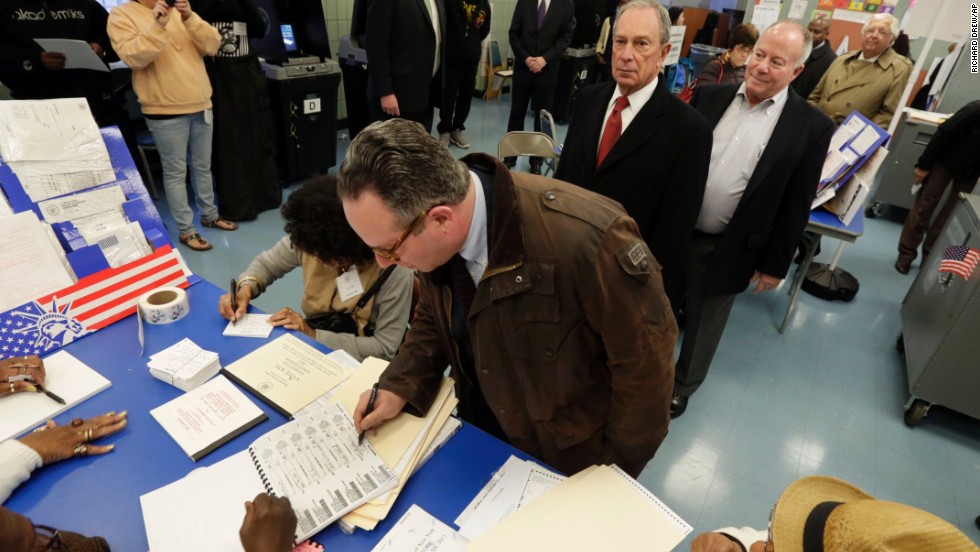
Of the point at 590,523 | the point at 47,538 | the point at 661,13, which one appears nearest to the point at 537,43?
the point at 661,13

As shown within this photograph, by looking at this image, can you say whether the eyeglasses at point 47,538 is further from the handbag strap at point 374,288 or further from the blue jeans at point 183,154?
the blue jeans at point 183,154

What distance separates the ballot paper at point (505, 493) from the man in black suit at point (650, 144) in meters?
1.33

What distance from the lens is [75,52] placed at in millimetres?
3301

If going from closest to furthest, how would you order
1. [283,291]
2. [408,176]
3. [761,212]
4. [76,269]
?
[408,176], [76,269], [761,212], [283,291]

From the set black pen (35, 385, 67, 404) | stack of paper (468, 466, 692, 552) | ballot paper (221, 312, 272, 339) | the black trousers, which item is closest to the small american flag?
stack of paper (468, 466, 692, 552)

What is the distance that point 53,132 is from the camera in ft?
5.74

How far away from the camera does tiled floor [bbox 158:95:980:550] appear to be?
90.6 inches

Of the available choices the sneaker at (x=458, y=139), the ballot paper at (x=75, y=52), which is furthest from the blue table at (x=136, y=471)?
the sneaker at (x=458, y=139)

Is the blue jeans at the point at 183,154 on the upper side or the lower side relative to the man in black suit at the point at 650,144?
lower

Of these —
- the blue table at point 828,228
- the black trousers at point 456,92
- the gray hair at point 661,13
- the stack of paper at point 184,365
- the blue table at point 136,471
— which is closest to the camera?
the blue table at point 136,471

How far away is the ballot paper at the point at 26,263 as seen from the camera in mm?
1514

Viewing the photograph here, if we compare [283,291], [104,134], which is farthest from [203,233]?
[104,134]

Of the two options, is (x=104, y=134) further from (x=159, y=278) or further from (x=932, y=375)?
(x=932, y=375)

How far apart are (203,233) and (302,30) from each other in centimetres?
220
